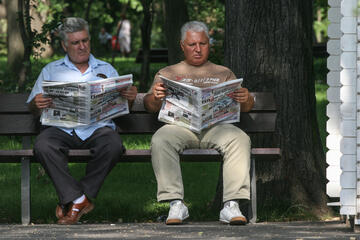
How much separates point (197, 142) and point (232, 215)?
2.09ft

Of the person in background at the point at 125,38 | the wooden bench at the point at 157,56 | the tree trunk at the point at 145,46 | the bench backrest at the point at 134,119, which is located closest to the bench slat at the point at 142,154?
the bench backrest at the point at 134,119

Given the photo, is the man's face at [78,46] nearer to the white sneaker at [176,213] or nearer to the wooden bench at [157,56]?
the white sneaker at [176,213]

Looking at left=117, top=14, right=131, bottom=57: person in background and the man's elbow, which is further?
left=117, top=14, right=131, bottom=57: person in background

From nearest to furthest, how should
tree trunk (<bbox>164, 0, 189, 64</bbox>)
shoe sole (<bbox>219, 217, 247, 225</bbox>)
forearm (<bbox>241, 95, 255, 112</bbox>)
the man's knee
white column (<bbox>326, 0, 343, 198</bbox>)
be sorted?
shoe sole (<bbox>219, 217, 247, 225</bbox>)
white column (<bbox>326, 0, 343, 198</bbox>)
the man's knee
forearm (<bbox>241, 95, 255, 112</bbox>)
tree trunk (<bbox>164, 0, 189, 64</bbox>)

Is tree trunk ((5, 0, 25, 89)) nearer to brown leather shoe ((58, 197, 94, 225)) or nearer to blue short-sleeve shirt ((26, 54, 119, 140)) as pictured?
blue short-sleeve shirt ((26, 54, 119, 140))

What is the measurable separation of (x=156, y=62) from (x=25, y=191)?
929 cm

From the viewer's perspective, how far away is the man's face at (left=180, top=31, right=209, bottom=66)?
648 cm

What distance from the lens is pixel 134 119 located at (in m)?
6.79

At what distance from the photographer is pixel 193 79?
6457 millimetres

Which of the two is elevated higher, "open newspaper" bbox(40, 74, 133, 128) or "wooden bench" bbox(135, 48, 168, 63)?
"open newspaper" bbox(40, 74, 133, 128)

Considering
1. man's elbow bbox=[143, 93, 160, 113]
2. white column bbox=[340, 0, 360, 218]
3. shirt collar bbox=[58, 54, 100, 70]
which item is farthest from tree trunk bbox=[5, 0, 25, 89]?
white column bbox=[340, 0, 360, 218]

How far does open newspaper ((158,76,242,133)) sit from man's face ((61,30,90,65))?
2.46 ft

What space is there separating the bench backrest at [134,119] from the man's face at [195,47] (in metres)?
0.53

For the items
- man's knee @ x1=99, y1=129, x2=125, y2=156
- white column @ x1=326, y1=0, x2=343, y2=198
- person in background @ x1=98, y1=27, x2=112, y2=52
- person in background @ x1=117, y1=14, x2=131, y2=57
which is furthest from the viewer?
person in background @ x1=98, y1=27, x2=112, y2=52
